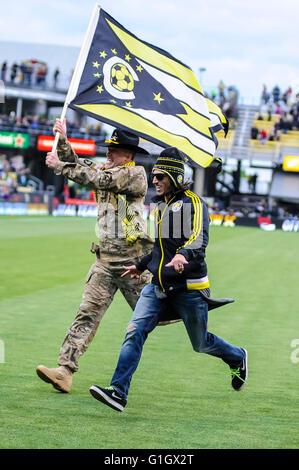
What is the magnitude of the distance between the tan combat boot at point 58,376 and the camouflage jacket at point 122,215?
3.34ft

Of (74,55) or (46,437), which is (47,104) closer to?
(74,55)

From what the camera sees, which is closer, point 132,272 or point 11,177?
point 132,272

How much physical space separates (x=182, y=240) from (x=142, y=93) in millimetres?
2204

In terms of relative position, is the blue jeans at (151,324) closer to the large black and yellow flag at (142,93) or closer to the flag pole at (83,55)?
the large black and yellow flag at (142,93)

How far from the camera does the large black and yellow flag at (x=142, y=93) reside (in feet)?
26.0

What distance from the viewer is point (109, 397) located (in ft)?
20.6

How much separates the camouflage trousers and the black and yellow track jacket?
74 centimetres

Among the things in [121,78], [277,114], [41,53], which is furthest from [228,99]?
[121,78]

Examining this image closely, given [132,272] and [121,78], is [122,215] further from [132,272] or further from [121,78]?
[121,78]

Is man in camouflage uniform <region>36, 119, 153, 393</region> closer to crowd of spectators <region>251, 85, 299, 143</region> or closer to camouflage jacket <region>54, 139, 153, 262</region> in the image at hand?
camouflage jacket <region>54, 139, 153, 262</region>

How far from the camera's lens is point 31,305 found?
510 inches

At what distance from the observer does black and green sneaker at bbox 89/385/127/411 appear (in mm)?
6246

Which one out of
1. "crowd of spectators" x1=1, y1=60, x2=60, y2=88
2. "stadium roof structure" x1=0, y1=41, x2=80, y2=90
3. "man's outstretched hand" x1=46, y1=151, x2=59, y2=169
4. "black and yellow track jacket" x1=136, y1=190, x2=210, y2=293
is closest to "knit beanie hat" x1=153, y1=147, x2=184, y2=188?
"black and yellow track jacket" x1=136, y1=190, x2=210, y2=293

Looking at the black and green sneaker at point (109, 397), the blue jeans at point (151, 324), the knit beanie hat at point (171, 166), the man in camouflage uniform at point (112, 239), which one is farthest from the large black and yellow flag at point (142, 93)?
the black and green sneaker at point (109, 397)
